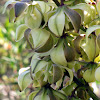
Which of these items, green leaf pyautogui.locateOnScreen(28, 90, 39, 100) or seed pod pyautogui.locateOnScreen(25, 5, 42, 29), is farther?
green leaf pyautogui.locateOnScreen(28, 90, 39, 100)

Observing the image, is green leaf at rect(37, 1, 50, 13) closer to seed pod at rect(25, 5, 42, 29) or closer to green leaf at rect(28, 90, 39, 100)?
seed pod at rect(25, 5, 42, 29)

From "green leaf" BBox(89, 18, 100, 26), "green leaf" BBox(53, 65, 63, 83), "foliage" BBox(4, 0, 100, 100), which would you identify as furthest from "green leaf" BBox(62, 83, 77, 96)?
"green leaf" BBox(89, 18, 100, 26)

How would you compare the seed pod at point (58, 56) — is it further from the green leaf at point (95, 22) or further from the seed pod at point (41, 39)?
the green leaf at point (95, 22)

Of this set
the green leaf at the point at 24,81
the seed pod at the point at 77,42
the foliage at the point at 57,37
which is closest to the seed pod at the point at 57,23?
the foliage at the point at 57,37

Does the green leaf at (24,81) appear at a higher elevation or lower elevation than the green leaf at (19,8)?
lower

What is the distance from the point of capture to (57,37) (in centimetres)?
82

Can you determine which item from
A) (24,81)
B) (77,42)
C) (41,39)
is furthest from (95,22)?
(24,81)

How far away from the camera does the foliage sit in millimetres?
773

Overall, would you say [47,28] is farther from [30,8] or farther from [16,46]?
[16,46]

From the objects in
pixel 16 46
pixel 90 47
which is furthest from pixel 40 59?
pixel 16 46

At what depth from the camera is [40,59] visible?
0.88 metres

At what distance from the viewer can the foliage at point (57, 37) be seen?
773 millimetres

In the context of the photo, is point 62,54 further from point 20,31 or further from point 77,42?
point 20,31

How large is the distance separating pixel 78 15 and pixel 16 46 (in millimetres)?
1375
